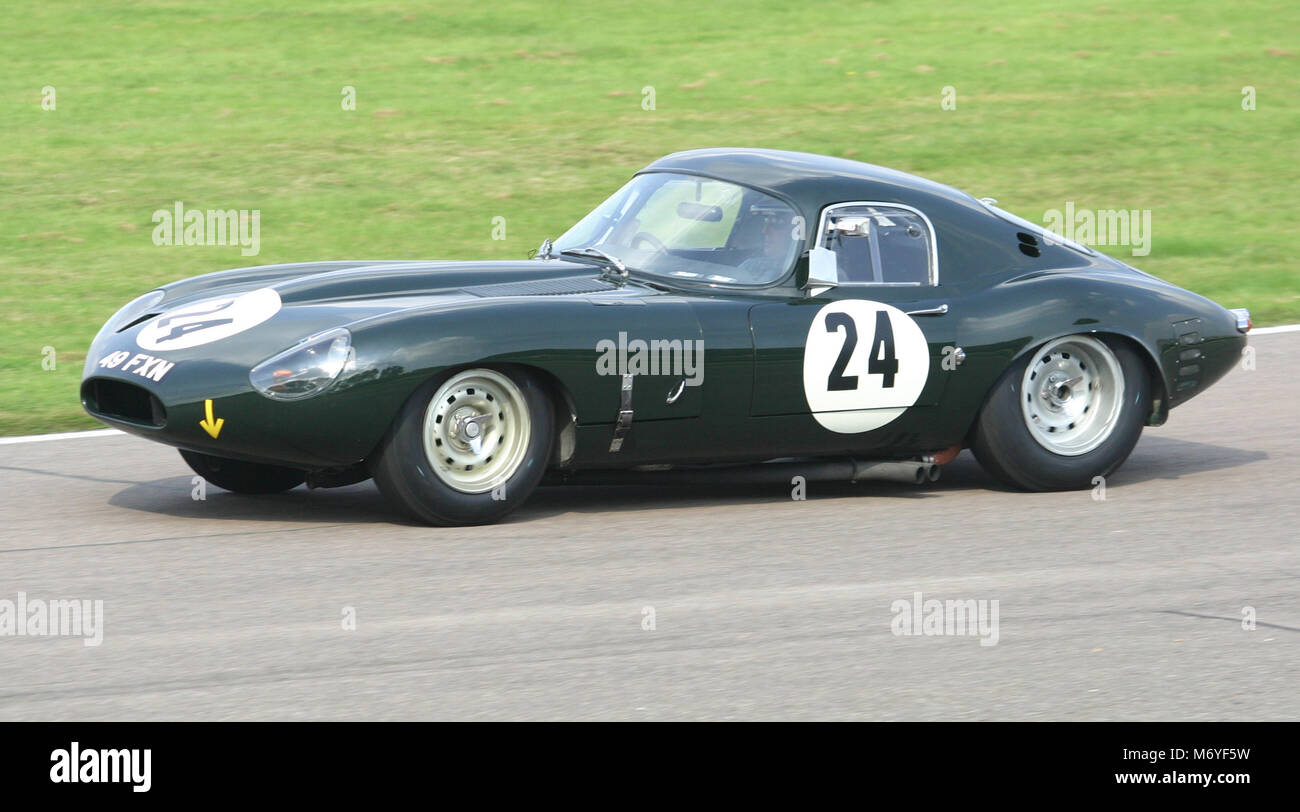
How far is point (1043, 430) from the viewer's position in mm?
7414

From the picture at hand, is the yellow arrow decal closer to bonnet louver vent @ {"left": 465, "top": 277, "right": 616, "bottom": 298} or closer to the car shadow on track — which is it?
the car shadow on track

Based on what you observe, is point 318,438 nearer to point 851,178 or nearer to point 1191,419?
point 851,178

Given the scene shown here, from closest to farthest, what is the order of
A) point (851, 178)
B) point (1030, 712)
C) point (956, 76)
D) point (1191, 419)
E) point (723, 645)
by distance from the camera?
point (1030, 712)
point (723, 645)
point (851, 178)
point (1191, 419)
point (956, 76)

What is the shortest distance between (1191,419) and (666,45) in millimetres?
12505

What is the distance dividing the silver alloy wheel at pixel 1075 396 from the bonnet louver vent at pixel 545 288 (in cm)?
188

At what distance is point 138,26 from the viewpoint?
20141 millimetres

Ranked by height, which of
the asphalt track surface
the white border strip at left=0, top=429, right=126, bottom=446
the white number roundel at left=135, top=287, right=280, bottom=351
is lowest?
the asphalt track surface

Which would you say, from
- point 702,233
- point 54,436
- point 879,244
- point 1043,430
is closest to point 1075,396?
point 1043,430

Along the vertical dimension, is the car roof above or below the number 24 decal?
above

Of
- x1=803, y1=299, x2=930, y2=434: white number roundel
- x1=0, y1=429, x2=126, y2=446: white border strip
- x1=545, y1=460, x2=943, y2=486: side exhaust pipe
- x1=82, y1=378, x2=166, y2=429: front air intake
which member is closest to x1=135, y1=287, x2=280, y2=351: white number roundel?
x1=82, y1=378, x2=166, y2=429: front air intake

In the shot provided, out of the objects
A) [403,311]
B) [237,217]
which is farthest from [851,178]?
[237,217]

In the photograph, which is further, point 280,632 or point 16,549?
point 16,549

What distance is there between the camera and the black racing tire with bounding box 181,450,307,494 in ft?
23.0

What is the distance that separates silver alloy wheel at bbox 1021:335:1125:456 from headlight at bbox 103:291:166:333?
3567mm
